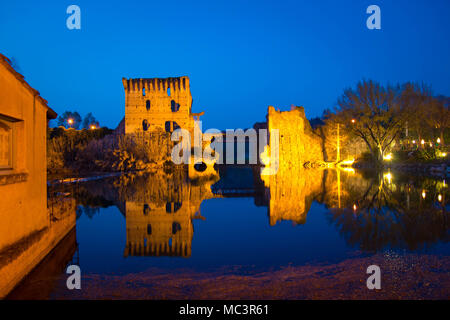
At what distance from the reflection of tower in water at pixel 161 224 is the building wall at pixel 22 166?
2026 mm

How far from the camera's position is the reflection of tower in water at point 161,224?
6586 mm

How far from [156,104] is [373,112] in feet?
87.5

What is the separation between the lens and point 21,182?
16.8 feet

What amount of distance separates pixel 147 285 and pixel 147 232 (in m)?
3.60

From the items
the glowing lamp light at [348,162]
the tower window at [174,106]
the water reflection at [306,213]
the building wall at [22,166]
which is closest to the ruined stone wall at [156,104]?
the tower window at [174,106]

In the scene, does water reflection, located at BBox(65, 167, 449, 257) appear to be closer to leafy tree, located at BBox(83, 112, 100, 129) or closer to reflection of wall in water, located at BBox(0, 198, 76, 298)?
reflection of wall in water, located at BBox(0, 198, 76, 298)

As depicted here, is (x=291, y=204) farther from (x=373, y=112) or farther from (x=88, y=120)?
(x=88, y=120)

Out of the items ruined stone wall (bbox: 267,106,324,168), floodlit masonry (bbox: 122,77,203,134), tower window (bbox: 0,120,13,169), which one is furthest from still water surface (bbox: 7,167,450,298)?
floodlit masonry (bbox: 122,77,203,134)

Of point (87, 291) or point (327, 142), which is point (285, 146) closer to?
point (327, 142)

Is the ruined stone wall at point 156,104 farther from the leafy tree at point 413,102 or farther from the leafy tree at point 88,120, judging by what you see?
the leafy tree at point 88,120

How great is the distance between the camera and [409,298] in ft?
12.7

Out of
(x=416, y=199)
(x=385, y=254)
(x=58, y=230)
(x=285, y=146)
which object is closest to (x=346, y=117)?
(x=285, y=146)

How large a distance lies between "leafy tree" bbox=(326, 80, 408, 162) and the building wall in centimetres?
3116

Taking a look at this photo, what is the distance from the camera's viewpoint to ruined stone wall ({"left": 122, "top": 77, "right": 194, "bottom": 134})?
40.4 metres
